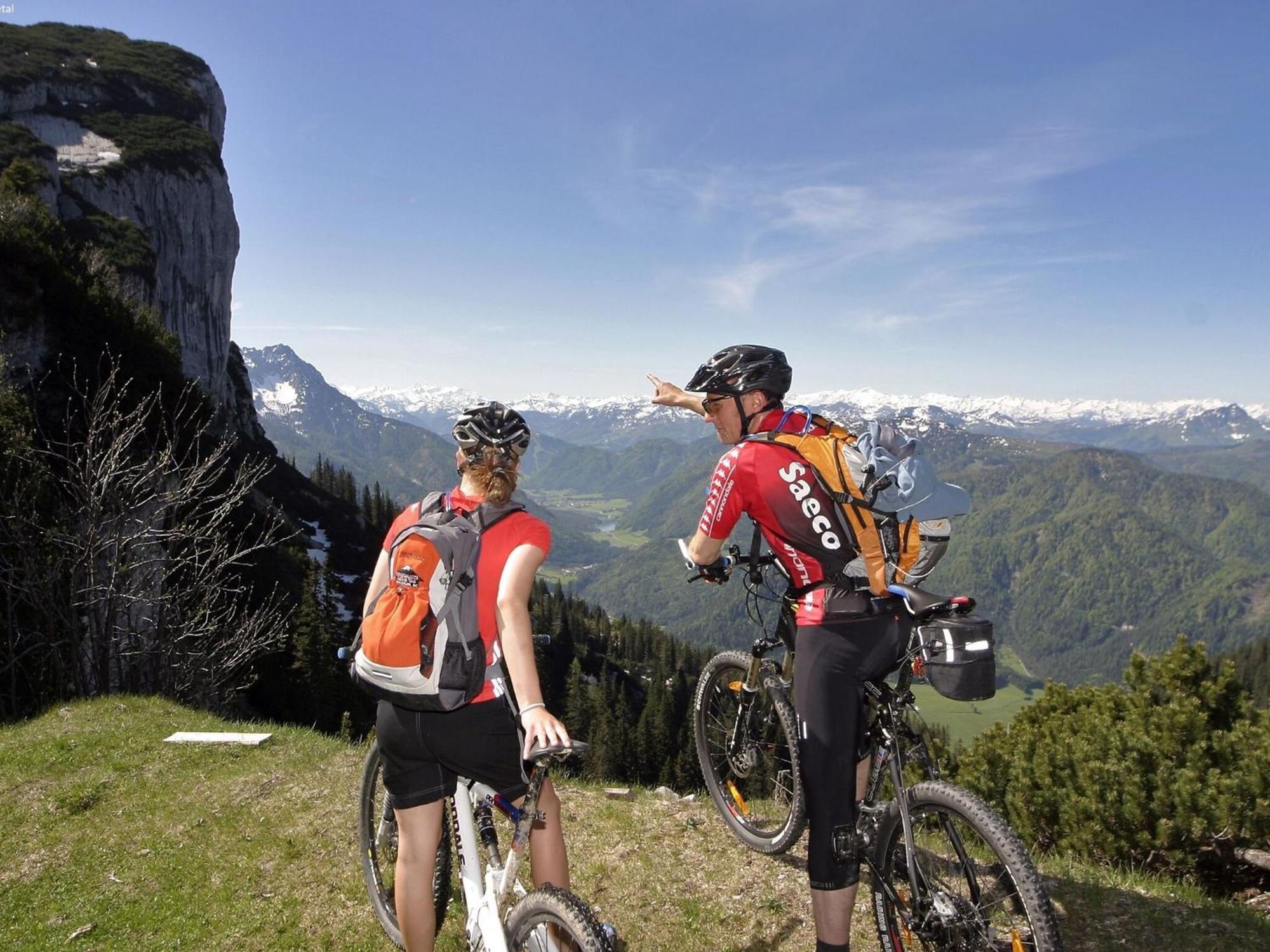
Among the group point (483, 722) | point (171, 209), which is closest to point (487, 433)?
point (483, 722)

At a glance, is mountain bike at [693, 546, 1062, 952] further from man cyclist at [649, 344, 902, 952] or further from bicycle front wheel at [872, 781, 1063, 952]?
man cyclist at [649, 344, 902, 952]

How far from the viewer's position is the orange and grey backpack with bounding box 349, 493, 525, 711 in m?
3.63

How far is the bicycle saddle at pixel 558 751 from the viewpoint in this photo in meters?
3.35

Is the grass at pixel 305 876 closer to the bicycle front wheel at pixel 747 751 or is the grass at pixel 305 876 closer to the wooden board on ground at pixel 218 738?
the bicycle front wheel at pixel 747 751

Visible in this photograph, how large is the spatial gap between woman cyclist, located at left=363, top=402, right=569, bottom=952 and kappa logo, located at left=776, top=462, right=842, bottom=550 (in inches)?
61.9

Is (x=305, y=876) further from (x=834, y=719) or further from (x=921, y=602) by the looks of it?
(x=921, y=602)

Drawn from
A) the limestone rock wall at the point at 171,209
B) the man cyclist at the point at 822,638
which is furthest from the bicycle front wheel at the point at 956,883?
the limestone rock wall at the point at 171,209

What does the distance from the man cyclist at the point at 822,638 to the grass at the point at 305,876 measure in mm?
1530

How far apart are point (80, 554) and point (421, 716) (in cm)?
2026

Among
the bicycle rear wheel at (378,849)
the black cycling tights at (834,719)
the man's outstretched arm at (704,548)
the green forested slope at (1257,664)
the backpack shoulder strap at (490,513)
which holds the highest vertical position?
the backpack shoulder strap at (490,513)

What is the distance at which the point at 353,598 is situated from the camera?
7850cm

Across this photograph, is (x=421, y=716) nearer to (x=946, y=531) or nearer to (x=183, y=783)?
(x=946, y=531)

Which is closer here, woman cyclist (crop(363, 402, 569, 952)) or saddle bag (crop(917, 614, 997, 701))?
woman cyclist (crop(363, 402, 569, 952))

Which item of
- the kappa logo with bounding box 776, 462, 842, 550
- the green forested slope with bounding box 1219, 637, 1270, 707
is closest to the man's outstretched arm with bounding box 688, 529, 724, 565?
the kappa logo with bounding box 776, 462, 842, 550
